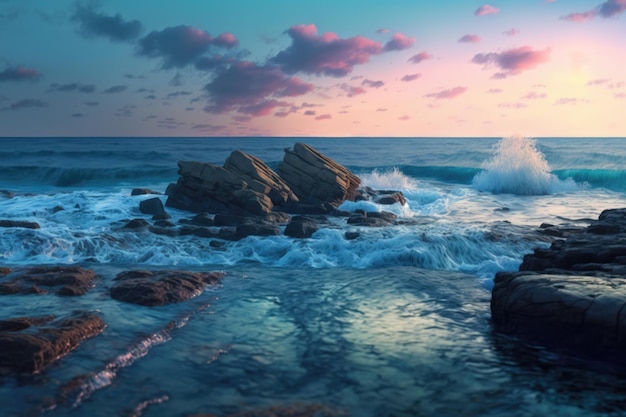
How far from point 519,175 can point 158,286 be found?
2685 cm

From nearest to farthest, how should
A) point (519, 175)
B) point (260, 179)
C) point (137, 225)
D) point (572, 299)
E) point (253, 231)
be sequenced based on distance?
1. point (572, 299)
2. point (253, 231)
3. point (137, 225)
4. point (260, 179)
5. point (519, 175)

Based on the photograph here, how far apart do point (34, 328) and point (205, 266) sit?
5.88m

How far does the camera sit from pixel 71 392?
5.76 meters

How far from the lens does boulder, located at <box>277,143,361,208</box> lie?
2217cm

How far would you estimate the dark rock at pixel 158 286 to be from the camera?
934 cm

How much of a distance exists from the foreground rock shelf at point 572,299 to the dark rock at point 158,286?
559 cm

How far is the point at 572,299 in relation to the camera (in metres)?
7.36

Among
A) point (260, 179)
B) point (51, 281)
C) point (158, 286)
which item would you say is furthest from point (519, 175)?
point (51, 281)

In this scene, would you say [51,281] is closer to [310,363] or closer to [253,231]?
[310,363]

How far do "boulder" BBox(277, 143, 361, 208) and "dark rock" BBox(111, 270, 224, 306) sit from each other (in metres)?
11.4

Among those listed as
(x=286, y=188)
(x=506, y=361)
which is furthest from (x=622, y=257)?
(x=286, y=188)

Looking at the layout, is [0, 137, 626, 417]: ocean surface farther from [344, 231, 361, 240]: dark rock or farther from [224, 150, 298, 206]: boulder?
[224, 150, 298, 206]: boulder

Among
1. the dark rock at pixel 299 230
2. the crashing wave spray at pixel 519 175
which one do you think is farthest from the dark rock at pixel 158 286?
the crashing wave spray at pixel 519 175

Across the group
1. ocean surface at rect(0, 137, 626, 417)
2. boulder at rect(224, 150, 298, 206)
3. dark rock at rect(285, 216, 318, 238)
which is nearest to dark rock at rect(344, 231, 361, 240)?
ocean surface at rect(0, 137, 626, 417)
